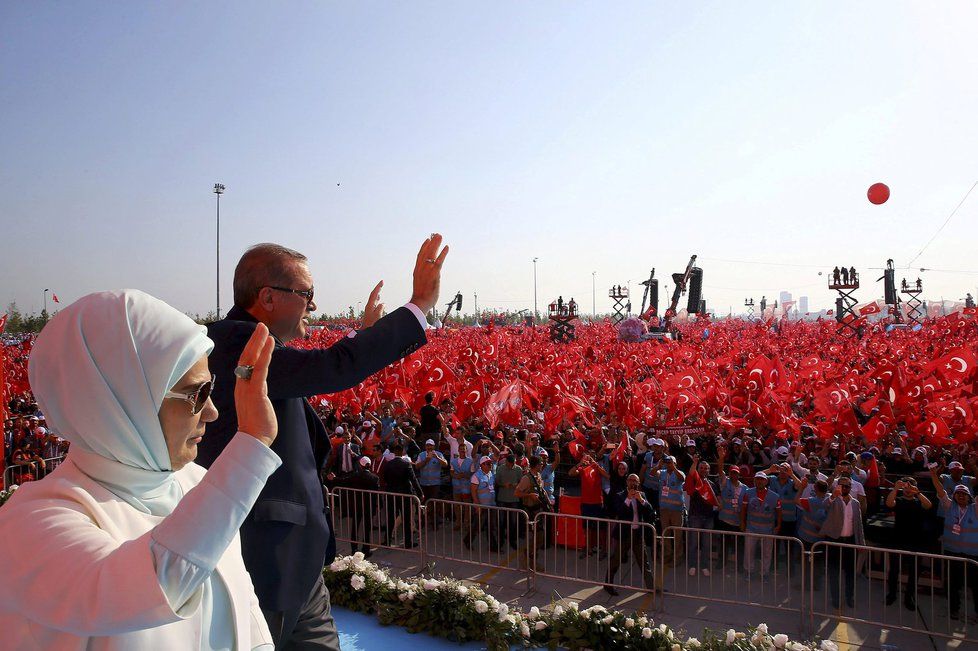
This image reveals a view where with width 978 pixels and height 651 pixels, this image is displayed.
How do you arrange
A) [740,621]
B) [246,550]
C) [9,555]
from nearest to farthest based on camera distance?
[9,555] → [246,550] → [740,621]

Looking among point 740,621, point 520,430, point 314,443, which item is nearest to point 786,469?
point 740,621

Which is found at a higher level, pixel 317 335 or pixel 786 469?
pixel 317 335

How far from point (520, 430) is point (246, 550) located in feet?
33.5

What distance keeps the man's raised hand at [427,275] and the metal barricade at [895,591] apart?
5.92m

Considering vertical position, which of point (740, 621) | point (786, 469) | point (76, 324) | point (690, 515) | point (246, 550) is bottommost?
point (740, 621)

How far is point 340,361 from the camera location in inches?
80.2

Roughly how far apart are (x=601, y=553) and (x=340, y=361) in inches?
292

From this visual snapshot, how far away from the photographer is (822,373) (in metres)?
15.3

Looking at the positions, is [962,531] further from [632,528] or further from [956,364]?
[956,364]

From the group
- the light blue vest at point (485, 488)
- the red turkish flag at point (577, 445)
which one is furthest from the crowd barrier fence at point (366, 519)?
the red turkish flag at point (577, 445)

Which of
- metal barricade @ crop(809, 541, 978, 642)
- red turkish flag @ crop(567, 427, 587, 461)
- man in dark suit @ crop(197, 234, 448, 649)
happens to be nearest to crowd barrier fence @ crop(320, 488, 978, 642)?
metal barricade @ crop(809, 541, 978, 642)

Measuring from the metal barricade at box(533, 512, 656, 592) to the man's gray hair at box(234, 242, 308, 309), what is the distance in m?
5.60

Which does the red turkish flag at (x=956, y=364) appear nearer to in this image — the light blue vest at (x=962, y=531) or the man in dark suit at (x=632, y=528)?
the light blue vest at (x=962, y=531)

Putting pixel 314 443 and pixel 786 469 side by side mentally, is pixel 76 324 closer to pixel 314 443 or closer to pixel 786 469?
pixel 314 443
